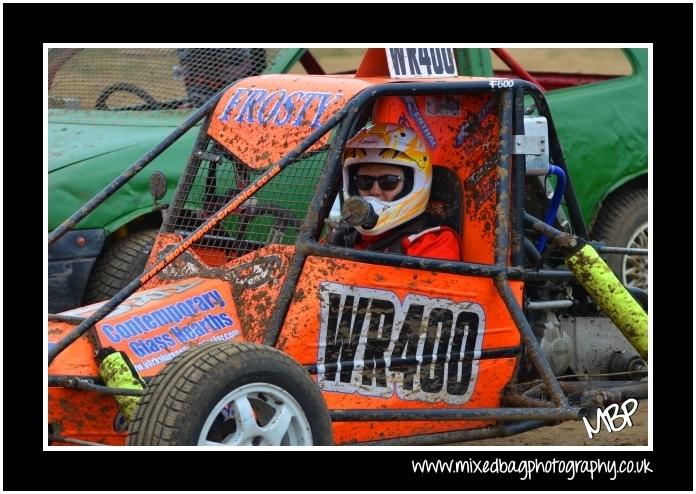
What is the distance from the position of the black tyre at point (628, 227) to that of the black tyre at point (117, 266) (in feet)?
9.84

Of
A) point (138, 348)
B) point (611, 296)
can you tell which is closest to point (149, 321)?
point (138, 348)

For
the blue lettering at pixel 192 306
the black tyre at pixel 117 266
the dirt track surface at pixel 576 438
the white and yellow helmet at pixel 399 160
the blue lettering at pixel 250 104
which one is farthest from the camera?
the black tyre at pixel 117 266

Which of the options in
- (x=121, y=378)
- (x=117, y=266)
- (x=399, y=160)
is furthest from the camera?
(x=117, y=266)

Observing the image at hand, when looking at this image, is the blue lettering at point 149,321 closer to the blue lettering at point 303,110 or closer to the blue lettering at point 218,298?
the blue lettering at point 218,298

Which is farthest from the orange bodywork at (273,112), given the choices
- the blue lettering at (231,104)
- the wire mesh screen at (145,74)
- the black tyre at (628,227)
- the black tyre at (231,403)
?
the black tyre at (628,227)

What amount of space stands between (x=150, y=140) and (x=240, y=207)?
7.42 ft

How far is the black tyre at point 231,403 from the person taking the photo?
4273 mm

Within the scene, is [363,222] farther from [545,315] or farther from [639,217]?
[639,217]

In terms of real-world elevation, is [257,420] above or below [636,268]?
below

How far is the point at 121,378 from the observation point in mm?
4824

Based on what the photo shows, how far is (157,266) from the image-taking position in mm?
4926

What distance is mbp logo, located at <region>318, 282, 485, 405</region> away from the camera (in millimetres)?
5145

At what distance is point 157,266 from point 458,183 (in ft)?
4.81

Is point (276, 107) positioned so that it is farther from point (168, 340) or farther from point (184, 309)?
point (168, 340)
